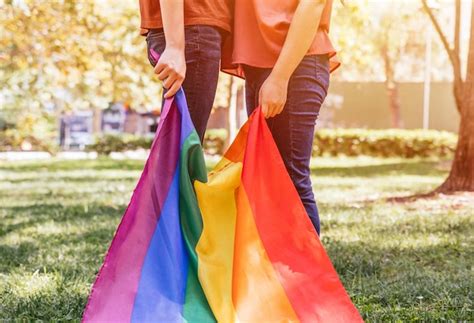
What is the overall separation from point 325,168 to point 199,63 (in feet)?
44.5

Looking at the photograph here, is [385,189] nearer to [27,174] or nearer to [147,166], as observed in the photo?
[27,174]

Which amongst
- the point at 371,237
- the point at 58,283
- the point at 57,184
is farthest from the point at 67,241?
the point at 57,184

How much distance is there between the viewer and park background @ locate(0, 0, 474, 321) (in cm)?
399

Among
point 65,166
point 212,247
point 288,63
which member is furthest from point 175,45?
point 65,166

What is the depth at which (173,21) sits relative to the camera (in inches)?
99.0

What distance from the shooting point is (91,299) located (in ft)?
8.05

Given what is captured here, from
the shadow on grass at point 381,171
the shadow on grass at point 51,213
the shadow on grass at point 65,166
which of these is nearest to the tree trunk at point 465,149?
the shadow on grass at point 51,213

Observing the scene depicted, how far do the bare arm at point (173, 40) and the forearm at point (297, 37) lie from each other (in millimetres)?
333

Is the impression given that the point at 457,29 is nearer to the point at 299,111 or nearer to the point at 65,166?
the point at 299,111

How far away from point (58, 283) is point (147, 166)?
5.29 ft

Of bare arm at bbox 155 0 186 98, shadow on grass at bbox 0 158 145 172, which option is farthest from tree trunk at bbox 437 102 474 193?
shadow on grass at bbox 0 158 145 172

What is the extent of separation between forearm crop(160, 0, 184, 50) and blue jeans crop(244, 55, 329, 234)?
372 millimetres

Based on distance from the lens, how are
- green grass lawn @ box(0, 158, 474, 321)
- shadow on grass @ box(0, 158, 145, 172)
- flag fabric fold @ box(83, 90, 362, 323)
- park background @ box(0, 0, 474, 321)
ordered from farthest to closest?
1. shadow on grass @ box(0, 158, 145, 172)
2. park background @ box(0, 0, 474, 321)
3. green grass lawn @ box(0, 158, 474, 321)
4. flag fabric fold @ box(83, 90, 362, 323)

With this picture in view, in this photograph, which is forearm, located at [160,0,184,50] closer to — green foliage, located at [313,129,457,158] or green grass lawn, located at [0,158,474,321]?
green grass lawn, located at [0,158,474,321]
